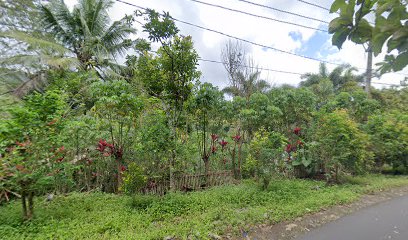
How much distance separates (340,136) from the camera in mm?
6199

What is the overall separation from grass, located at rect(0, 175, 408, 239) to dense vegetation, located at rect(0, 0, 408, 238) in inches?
0.9

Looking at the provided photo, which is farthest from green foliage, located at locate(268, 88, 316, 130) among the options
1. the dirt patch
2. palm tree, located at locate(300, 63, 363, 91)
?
palm tree, located at locate(300, 63, 363, 91)

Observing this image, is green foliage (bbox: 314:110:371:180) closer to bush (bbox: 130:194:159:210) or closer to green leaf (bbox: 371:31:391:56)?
bush (bbox: 130:194:159:210)

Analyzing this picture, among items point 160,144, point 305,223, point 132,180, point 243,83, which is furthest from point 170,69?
point 243,83

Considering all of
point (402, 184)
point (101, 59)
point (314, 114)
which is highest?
point (101, 59)

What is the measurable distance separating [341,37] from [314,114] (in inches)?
273

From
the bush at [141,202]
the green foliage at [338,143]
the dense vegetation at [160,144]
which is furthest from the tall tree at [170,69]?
the green foliage at [338,143]

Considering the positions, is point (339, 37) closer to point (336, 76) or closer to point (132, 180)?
Result: point (132, 180)

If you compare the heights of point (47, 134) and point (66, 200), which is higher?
point (47, 134)

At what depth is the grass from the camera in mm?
3256

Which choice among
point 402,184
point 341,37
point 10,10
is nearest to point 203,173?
point 341,37

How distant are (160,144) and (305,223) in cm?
318

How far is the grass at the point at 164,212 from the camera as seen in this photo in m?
3.26

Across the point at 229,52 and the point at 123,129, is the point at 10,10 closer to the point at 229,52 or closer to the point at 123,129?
the point at 123,129
